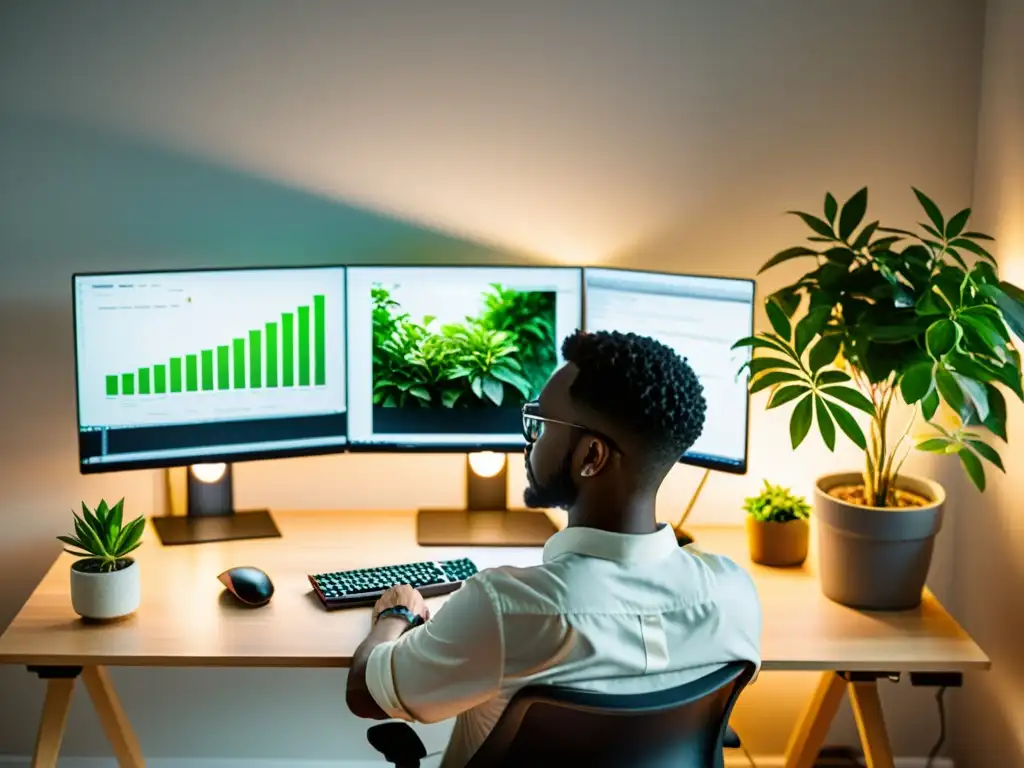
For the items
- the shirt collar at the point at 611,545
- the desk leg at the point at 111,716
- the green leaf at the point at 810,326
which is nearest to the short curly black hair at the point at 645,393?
the shirt collar at the point at 611,545

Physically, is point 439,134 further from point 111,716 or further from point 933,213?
point 111,716

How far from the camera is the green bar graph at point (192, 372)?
102 inches

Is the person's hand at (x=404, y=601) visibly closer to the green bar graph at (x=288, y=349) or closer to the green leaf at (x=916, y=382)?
the green bar graph at (x=288, y=349)

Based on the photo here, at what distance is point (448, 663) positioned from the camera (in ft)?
5.73

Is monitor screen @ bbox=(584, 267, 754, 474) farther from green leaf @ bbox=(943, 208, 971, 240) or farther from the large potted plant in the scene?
green leaf @ bbox=(943, 208, 971, 240)

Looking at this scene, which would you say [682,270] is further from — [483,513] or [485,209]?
[483,513]

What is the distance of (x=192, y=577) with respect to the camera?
246 centimetres

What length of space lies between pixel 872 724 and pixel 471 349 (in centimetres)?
104

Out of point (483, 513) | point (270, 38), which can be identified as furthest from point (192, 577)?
point (270, 38)

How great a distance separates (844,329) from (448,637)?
98 cm

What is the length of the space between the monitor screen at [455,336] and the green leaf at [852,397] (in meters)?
0.58

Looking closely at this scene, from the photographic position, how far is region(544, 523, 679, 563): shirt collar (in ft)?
5.84

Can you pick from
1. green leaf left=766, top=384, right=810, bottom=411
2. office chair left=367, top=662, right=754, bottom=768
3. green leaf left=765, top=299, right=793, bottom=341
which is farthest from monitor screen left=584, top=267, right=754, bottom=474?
office chair left=367, top=662, right=754, bottom=768

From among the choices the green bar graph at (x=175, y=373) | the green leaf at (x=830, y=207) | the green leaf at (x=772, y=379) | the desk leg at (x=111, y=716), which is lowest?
the desk leg at (x=111, y=716)
